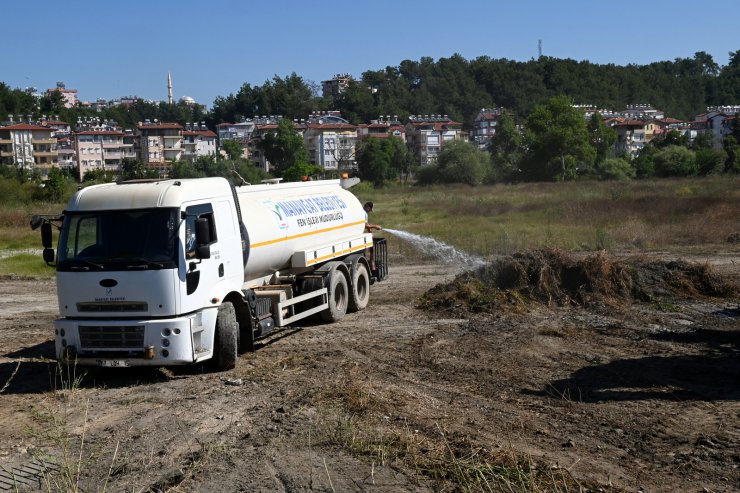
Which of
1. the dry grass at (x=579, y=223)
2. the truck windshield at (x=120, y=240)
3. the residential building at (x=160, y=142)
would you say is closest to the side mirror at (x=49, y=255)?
the truck windshield at (x=120, y=240)

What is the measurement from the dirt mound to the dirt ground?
4.17 feet

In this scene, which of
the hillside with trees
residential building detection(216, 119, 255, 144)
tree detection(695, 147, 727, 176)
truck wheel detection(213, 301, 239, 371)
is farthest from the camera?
the hillside with trees

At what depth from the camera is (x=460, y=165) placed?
320 feet

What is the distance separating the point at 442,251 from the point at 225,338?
18.2m

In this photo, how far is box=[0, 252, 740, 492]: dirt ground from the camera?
823 cm

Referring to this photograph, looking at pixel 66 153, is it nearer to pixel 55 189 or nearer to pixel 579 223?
pixel 55 189

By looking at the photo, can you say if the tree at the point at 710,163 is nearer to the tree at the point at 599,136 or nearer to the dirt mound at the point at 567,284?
the tree at the point at 599,136

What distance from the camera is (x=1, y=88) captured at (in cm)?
14875

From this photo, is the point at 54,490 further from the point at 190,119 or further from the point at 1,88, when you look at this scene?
the point at 190,119

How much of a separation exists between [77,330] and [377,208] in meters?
43.6

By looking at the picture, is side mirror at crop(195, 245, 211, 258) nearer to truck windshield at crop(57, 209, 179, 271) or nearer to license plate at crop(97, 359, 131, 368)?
truck windshield at crop(57, 209, 179, 271)

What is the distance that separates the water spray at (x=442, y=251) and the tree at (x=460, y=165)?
209 ft

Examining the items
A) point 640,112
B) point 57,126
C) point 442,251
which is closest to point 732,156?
point 442,251

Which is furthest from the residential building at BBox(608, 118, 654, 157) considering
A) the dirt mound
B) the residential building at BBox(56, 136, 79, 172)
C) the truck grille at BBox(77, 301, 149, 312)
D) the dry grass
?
the truck grille at BBox(77, 301, 149, 312)
